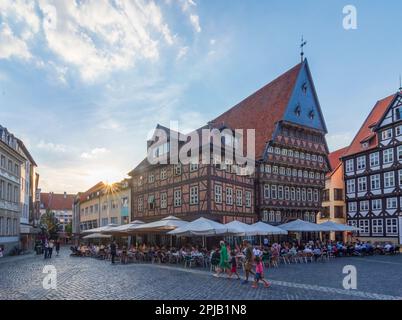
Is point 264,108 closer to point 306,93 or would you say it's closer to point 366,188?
point 306,93

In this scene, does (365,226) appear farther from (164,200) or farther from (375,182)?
(164,200)

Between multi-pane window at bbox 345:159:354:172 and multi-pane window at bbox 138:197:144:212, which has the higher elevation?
multi-pane window at bbox 345:159:354:172

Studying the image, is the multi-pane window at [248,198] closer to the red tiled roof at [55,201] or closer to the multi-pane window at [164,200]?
the multi-pane window at [164,200]

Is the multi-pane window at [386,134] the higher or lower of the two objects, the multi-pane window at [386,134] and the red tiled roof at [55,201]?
the higher

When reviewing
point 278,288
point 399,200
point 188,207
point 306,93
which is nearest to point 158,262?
point 188,207

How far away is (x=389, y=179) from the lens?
140 ft

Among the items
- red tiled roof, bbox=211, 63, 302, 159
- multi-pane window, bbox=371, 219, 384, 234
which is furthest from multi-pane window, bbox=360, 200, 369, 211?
red tiled roof, bbox=211, 63, 302, 159

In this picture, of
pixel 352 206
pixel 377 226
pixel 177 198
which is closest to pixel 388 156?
pixel 377 226

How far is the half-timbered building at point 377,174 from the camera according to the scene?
41.6 metres

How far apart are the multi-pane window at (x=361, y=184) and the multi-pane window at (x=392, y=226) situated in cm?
486

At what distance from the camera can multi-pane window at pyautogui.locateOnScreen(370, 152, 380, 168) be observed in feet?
145

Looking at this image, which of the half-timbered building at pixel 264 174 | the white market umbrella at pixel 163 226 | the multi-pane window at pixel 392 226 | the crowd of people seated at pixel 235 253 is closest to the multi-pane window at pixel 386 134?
the half-timbered building at pixel 264 174

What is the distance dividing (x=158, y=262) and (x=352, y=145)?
3264 centimetres

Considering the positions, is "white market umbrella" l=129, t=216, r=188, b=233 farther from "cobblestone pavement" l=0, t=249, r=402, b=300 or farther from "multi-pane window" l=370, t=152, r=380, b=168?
"multi-pane window" l=370, t=152, r=380, b=168
